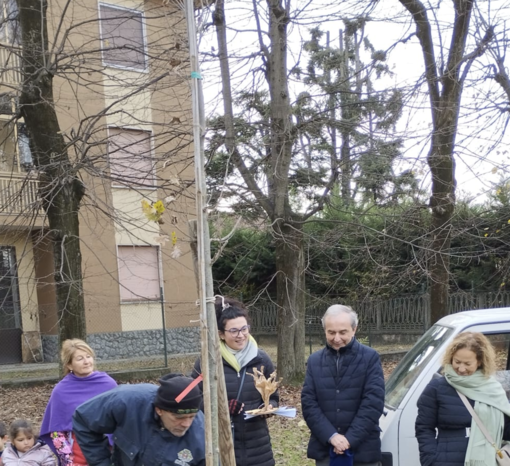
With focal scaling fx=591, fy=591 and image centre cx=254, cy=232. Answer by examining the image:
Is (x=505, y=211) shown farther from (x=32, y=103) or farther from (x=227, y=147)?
(x=32, y=103)

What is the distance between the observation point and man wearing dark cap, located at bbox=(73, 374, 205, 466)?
263cm

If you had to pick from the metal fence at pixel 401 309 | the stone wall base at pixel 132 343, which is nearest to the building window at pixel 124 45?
the metal fence at pixel 401 309

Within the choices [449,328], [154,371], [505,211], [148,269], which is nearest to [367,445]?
[449,328]

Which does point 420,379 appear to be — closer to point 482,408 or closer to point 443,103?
point 482,408

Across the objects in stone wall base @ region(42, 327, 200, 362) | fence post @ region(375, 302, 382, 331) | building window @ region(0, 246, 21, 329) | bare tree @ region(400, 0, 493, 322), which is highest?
bare tree @ region(400, 0, 493, 322)

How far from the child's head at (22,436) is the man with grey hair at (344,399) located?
1942mm

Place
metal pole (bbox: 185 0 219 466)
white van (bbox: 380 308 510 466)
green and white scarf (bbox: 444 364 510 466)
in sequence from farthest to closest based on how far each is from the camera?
white van (bbox: 380 308 510 466) → green and white scarf (bbox: 444 364 510 466) → metal pole (bbox: 185 0 219 466)

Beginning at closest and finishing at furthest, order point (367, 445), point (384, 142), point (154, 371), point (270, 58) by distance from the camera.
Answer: point (367, 445) < point (384, 142) < point (270, 58) < point (154, 371)

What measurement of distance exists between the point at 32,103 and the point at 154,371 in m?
5.61

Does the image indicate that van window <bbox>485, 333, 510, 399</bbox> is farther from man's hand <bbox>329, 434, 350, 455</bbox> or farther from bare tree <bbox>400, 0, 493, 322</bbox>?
bare tree <bbox>400, 0, 493, 322</bbox>

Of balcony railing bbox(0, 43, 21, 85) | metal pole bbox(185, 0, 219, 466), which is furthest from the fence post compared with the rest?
metal pole bbox(185, 0, 219, 466)

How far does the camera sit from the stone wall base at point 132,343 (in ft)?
51.8

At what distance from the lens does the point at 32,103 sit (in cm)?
812

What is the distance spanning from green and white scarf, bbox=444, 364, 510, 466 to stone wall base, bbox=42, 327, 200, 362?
13.2 meters
